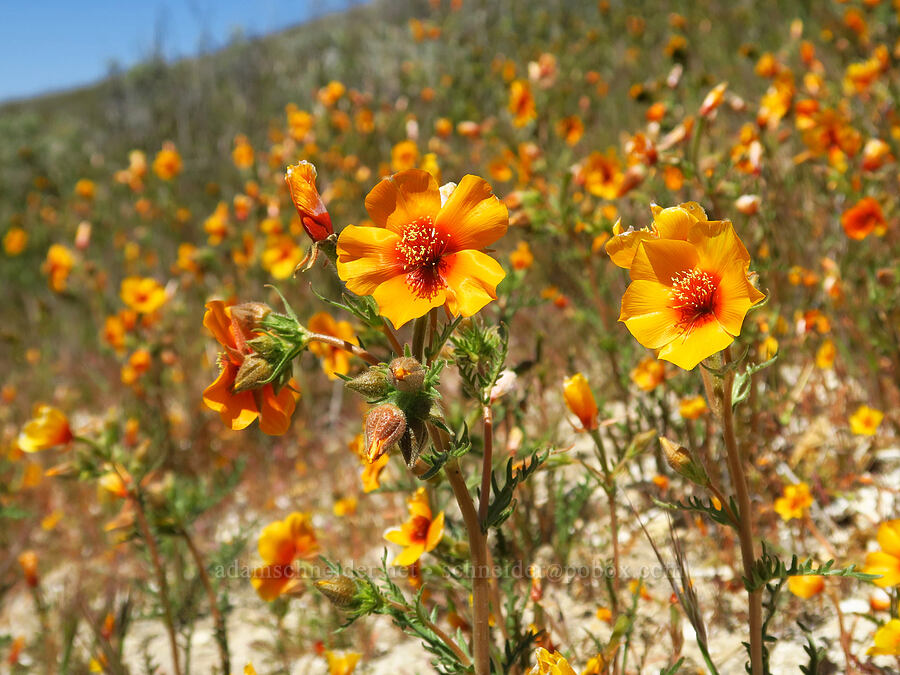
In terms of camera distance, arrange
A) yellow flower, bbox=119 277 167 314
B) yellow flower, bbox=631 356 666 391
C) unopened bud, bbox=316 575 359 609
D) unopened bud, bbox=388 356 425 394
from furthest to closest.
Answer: yellow flower, bbox=119 277 167 314 → yellow flower, bbox=631 356 666 391 → unopened bud, bbox=316 575 359 609 → unopened bud, bbox=388 356 425 394

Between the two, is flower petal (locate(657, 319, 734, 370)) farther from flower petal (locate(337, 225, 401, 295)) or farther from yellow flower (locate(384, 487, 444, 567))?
yellow flower (locate(384, 487, 444, 567))

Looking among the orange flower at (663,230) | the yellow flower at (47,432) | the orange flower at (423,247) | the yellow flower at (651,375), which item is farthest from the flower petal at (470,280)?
the yellow flower at (47,432)

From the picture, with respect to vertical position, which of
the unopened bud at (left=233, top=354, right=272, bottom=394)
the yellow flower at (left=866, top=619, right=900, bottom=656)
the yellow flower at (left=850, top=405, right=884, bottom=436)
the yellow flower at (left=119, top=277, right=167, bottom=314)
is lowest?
the yellow flower at (left=866, top=619, right=900, bottom=656)

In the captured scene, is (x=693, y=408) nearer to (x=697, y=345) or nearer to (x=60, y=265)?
(x=697, y=345)

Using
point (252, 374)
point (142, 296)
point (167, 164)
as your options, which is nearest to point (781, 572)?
point (252, 374)

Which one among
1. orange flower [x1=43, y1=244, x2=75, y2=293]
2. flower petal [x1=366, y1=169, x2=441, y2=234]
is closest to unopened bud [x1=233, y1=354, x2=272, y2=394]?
flower petal [x1=366, y1=169, x2=441, y2=234]

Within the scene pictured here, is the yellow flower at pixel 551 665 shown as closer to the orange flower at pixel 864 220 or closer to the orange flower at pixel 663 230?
the orange flower at pixel 663 230
